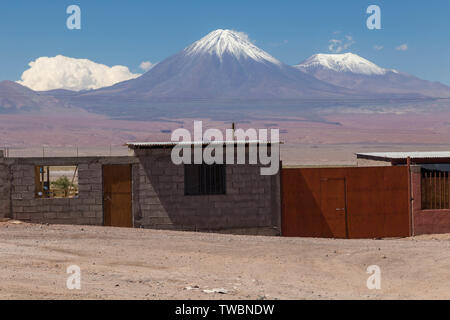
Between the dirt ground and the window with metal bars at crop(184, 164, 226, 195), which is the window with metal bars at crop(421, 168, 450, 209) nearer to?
the dirt ground

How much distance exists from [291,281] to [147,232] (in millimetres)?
6650

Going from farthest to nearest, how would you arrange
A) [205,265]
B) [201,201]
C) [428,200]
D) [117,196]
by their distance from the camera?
[428,200] < [201,201] < [117,196] < [205,265]

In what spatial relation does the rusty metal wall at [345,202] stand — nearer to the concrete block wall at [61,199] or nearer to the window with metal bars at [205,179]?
the window with metal bars at [205,179]

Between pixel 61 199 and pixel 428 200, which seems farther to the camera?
pixel 428 200

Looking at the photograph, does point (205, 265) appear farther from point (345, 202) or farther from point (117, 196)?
point (345, 202)

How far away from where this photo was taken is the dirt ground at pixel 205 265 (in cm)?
1013

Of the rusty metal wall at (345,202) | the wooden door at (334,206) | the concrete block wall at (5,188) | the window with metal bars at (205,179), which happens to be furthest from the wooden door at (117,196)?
the wooden door at (334,206)

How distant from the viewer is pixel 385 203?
19.3 m

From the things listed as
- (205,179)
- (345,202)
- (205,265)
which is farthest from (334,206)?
(205,265)

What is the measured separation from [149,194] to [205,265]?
6449 millimetres

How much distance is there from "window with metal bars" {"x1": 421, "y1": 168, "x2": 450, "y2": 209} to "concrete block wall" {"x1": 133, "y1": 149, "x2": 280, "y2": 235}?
4.46 m

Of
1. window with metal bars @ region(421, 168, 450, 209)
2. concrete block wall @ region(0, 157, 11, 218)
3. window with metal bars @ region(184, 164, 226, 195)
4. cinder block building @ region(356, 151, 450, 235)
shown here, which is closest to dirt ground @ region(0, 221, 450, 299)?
concrete block wall @ region(0, 157, 11, 218)

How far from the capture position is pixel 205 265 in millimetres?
12820

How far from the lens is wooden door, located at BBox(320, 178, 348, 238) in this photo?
62.6 ft
